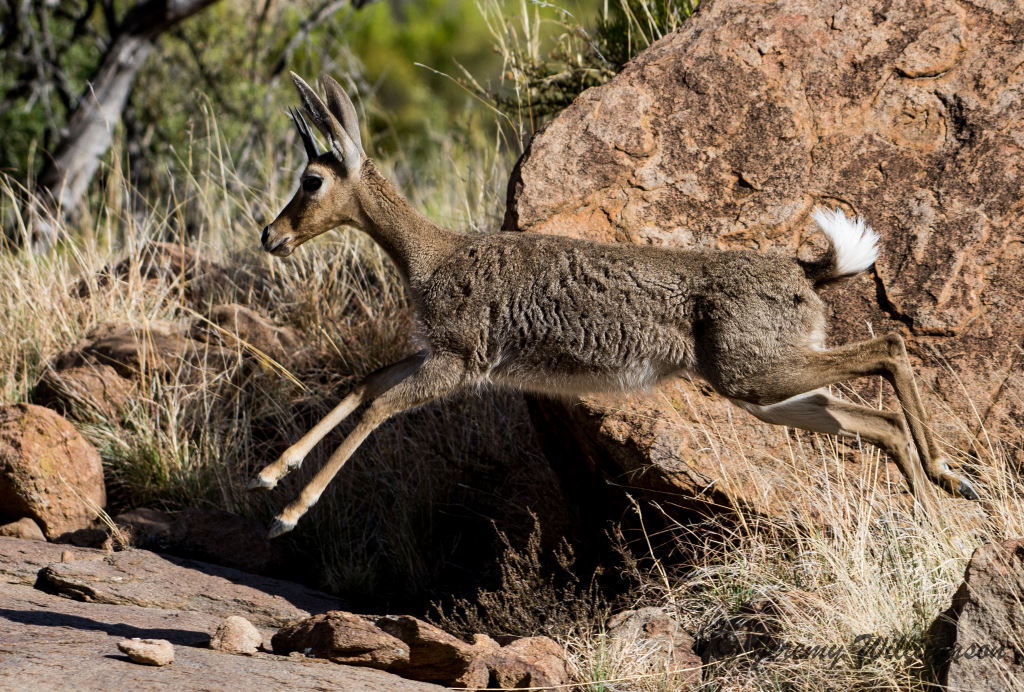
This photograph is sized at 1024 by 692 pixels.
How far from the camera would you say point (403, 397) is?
598 cm

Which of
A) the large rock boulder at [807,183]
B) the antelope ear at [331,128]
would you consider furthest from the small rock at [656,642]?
the antelope ear at [331,128]

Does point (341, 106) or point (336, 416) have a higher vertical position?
point (341, 106)

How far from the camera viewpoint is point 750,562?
18.7 feet

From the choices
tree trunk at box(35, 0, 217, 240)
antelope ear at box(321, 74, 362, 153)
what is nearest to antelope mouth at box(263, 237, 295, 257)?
antelope ear at box(321, 74, 362, 153)

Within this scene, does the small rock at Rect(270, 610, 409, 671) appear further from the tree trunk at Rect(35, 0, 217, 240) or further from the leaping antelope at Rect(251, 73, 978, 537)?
the tree trunk at Rect(35, 0, 217, 240)

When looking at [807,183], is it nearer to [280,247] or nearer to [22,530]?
[280,247]

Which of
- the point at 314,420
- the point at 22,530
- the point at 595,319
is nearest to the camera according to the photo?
the point at 595,319

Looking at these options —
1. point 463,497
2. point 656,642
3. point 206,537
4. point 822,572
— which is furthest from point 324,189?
point 822,572

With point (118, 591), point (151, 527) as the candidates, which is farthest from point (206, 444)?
point (118, 591)

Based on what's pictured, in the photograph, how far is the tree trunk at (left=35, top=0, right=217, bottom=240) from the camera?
37.8ft

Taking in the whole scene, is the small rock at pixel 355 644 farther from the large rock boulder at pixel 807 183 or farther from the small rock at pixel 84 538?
the small rock at pixel 84 538

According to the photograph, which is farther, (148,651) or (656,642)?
(656,642)

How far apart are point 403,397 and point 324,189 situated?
4.14ft

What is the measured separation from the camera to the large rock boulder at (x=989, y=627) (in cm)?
429
